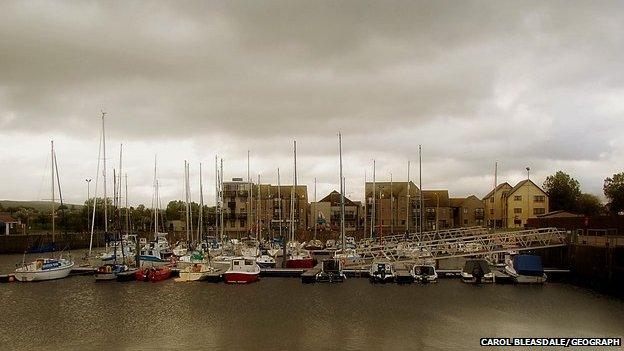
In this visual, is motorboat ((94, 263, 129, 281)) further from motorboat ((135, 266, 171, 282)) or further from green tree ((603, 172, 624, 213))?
green tree ((603, 172, 624, 213))

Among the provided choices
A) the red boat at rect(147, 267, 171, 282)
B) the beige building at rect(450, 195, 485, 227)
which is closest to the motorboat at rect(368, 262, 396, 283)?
the red boat at rect(147, 267, 171, 282)

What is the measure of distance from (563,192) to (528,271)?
299 feet

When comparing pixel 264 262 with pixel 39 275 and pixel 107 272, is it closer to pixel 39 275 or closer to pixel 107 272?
pixel 107 272

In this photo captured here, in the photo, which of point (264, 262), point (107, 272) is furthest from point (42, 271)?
point (264, 262)

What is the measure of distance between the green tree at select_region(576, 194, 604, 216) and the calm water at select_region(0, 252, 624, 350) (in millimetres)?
81516

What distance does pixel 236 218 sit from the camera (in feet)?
482

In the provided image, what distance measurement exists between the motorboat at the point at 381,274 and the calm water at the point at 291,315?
5.21 ft

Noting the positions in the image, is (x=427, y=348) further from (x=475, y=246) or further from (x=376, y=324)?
(x=475, y=246)

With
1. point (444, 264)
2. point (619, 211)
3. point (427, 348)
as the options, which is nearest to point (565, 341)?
point (427, 348)

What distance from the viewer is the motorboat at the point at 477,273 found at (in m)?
59.9

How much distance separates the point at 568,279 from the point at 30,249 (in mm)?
96660

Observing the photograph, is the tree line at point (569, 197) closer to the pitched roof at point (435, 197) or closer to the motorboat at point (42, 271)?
the pitched roof at point (435, 197)

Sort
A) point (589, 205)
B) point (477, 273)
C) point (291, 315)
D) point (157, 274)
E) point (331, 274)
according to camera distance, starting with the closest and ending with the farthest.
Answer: point (291, 315), point (477, 273), point (331, 274), point (157, 274), point (589, 205)

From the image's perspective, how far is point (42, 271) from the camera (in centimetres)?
6394
